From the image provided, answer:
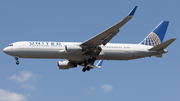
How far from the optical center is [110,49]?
145ft

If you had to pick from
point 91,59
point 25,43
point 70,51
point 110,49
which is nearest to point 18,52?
point 25,43

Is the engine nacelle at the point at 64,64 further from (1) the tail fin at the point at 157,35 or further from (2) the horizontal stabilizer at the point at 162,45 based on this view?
(2) the horizontal stabilizer at the point at 162,45

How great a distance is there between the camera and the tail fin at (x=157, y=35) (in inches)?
1902

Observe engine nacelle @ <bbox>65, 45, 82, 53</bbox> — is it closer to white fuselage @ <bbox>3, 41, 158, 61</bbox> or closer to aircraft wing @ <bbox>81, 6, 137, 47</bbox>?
white fuselage @ <bbox>3, 41, 158, 61</bbox>

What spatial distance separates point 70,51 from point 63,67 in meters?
8.03

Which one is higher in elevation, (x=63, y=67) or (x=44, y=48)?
(x=44, y=48)

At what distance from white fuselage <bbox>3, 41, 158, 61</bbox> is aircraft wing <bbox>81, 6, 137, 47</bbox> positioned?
193cm

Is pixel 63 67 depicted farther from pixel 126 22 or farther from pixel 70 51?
pixel 126 22

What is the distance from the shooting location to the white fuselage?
42.2m

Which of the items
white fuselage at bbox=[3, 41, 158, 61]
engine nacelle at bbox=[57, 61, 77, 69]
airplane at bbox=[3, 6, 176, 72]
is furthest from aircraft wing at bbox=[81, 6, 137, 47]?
engine nacelle at bbox=[57, 61, 77, 69]

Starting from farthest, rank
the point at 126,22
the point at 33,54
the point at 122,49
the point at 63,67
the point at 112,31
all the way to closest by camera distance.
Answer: the point at 63,67 < the point at 122,49 < the point at 33,54 < the point at 112,31 < the point at 126,22

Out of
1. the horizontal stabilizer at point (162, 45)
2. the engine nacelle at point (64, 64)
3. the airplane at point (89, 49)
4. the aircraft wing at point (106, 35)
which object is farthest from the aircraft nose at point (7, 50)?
the horizontal stabilizer at point (162, 45)

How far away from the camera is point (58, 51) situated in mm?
42594

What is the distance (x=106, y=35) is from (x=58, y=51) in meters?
7.61
